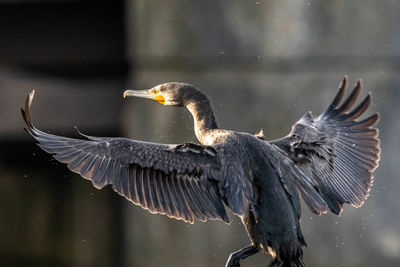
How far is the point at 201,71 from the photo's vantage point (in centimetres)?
777

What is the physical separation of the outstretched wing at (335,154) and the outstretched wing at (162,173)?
17.4 inches

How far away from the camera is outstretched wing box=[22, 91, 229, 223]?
438 cm

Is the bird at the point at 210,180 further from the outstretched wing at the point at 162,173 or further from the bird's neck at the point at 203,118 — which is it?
the bird's neck at the point at 203,118

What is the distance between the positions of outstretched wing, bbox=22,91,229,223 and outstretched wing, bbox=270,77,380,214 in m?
0.44

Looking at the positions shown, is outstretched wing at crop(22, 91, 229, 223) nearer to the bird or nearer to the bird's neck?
the bird

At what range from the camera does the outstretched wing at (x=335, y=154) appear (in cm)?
475

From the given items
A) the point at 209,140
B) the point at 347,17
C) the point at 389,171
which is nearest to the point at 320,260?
the point at 389,171

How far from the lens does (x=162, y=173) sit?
4.41 meters

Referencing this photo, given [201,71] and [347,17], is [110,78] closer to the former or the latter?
[201,71]

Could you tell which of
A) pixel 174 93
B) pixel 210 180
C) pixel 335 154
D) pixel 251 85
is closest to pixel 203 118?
pixel 174 93

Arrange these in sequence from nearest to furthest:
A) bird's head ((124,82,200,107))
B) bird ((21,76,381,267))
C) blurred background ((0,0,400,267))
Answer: bird ((21,76,381,267)), bird's head ((124,82,200,107)), blurred background ((0,0,400,267))

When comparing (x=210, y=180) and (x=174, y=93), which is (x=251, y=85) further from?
(x=210, y=180)

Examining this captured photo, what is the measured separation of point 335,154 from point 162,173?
3.31ft

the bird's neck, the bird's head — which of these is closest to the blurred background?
the bird's head
